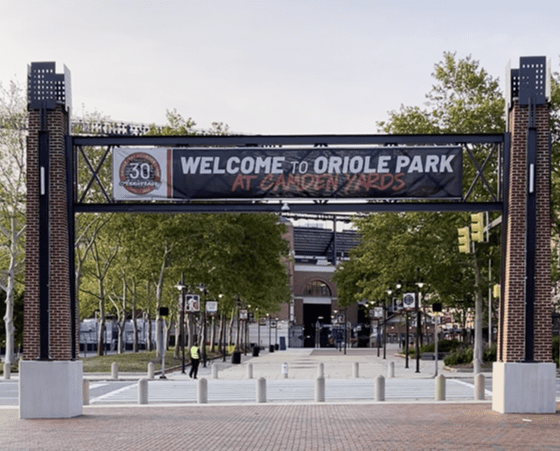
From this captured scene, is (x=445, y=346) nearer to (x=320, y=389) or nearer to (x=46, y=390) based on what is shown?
(x=320, y=389)

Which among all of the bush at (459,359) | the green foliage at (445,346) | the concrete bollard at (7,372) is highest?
the concrete bollard at (7,372)

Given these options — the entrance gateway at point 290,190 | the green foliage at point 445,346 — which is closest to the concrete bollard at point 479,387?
the entrance gateway at point 290,190

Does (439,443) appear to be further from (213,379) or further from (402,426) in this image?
(213,379)

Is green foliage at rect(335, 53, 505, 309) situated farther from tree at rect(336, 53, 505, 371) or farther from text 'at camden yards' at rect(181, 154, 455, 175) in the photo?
text 'at camden yards' at rect(181, 154, 455, 175)

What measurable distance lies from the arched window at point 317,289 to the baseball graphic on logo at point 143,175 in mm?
137899

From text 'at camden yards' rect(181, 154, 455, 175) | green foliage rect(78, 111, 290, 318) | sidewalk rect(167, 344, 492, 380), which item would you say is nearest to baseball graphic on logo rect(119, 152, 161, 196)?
text 'at camden yards' rect(181, 154, 455, 175)

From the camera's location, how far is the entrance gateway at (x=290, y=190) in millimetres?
22781

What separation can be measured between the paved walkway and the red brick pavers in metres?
0.02

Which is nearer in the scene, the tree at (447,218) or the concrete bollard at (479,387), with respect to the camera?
the concrete bollard at (479,387)

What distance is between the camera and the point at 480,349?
156 feet

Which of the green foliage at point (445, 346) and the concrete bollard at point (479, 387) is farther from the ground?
the concrete bollard at point (479, 387)

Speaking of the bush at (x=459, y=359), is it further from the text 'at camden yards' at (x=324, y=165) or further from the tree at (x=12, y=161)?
the text 'at camden yards' at (x=324, y=165)

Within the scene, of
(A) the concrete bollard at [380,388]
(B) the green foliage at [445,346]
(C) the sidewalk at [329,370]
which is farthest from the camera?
(B) the green foliage at [445,346]

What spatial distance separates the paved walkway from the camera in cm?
1669
